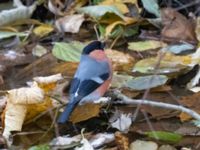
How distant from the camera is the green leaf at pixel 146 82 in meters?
3.82

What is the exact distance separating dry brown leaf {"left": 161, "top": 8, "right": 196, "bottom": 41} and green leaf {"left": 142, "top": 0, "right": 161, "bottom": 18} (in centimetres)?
6

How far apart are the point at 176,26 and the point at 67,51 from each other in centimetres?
87

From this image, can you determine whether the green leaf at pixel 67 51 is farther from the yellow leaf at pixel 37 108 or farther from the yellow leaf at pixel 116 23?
the yellow leaf at pixel 37 108

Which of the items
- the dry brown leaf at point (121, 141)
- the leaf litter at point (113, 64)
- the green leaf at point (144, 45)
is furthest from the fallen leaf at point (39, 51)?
the dry brown leaf at point (121, 141)

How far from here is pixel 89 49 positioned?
12.9 ft

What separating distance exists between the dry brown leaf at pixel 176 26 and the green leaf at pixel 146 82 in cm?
93

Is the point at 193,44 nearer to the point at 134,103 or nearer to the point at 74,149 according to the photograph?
the point at 134,103

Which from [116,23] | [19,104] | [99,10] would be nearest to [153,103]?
[19,104]

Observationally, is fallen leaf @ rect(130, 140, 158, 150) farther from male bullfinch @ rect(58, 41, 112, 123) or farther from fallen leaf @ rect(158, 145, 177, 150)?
male bullfinch @ rect(58, 41, 112, 123)

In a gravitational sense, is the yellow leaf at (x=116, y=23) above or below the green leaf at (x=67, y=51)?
above

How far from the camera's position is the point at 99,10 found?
16.5 ft

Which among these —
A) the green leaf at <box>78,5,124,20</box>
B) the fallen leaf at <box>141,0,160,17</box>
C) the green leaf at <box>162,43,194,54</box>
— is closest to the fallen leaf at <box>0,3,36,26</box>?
the green leaf at <box>78,5,124,20</box>

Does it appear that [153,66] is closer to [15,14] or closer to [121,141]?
[121,141]

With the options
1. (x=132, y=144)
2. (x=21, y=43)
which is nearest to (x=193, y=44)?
(x=21, y=43)
